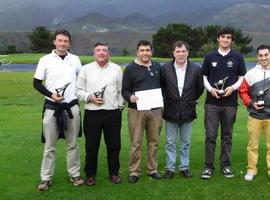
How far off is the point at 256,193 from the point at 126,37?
96387 millimetres

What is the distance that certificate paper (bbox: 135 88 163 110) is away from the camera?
7883 mm

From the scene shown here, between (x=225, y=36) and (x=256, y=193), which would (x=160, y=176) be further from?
(x=225, y=36)

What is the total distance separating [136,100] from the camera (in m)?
7.86

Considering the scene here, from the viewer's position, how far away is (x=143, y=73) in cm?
788

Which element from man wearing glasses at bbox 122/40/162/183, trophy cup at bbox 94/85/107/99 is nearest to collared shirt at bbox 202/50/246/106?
man wearing glasses at bbox 122/40/162/183

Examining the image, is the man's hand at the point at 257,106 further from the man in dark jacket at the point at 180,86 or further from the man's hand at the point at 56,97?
the man's hand at the point at 56,97

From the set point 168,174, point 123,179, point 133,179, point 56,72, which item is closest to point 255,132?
point 168,174

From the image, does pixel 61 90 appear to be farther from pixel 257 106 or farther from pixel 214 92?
pixel 257 106

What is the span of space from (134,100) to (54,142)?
1325mm

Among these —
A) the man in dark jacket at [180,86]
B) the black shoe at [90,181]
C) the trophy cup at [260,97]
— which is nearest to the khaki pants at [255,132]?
the trophy cup at [260,97]

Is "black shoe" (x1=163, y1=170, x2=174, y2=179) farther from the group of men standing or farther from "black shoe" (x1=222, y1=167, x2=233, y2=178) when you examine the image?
"black shoe" (x1=222, y1=167, x2=233, y2=178)

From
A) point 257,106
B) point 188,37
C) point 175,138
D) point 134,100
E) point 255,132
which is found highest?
point 134,100

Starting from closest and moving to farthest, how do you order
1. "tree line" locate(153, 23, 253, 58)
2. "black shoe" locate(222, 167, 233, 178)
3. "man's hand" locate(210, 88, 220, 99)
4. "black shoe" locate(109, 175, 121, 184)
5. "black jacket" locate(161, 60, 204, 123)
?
"man's hand" locate(210, 88, 220, 99) < "black jacket" locate(161, 60, 204, 123) < "black shoe" locate(109, 175, 121, 184) < "black shoe" locate(222, 167, 233, 178) < "tree line" locate(153, 23, 253, 58)

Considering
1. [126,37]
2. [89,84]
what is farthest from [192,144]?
[126,37]
